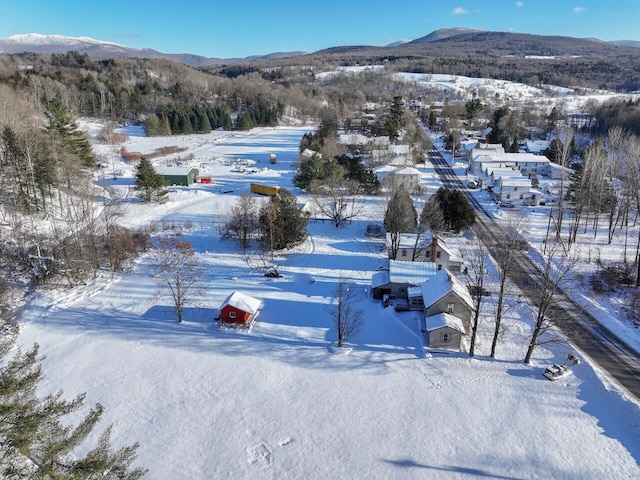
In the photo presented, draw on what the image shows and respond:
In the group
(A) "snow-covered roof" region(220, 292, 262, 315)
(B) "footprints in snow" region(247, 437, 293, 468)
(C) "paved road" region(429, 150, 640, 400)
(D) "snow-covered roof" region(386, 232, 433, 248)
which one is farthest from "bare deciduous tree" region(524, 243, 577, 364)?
(A) "snow-covered roof" region(220, 292, 262, 315)

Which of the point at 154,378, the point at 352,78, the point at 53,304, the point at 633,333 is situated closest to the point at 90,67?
the point at 352,78

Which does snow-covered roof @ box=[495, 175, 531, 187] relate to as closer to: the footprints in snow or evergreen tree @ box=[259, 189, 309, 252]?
evergreen tree @ box=[259, 189, 309, 252]

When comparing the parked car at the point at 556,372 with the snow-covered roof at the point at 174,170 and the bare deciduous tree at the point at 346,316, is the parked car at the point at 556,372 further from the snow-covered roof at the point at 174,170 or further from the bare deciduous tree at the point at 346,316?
the snow-covered roof at the point at 174,170

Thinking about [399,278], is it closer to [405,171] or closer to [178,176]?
[405,171]

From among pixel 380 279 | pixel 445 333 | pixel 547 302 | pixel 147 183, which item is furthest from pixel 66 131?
pixel 547 302

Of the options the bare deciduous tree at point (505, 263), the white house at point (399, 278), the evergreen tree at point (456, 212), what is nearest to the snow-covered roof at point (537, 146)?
the bare deciduous tree at point (505, 263)

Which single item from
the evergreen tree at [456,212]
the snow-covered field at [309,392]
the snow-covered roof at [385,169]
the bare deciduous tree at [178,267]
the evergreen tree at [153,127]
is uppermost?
the evergreen tree at [153,127]
